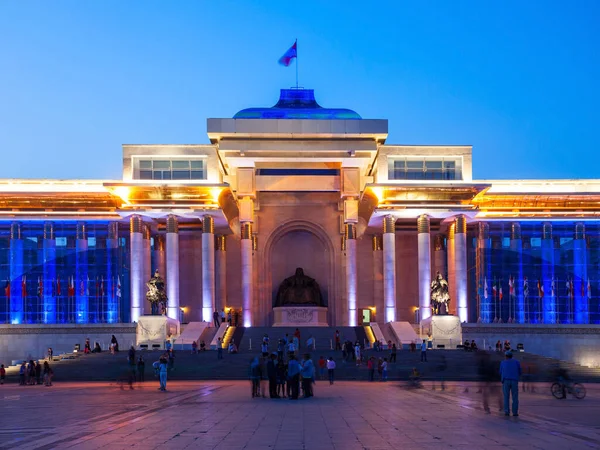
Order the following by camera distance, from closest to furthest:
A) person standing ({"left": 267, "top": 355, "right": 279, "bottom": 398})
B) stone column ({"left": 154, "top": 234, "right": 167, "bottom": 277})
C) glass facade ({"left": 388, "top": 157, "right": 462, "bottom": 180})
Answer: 1. person standing ({"left": 267, "top": 355, "right": 279, "bottom": 398})
2. glass facade ({"left": 388, "top": 157, "right": 462, "bottom": 180})
3. stone column ({"left": 154, "top": 234, "right": 167, "bottom": 277})

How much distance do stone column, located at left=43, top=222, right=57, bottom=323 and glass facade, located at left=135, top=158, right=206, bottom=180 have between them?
320 inches

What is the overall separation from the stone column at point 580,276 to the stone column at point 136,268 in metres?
31.7

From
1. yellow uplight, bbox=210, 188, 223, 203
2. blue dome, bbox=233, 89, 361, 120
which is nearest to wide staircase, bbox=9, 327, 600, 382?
yellow uplight, bbox=210, 188, 223, 203

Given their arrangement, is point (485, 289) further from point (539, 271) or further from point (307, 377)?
point (307, 377)

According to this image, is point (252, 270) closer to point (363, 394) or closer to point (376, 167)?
point (376, 167)

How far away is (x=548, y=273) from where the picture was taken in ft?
231

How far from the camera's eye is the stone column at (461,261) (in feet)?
218

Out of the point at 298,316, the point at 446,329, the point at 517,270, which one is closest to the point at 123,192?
the point at 298,316

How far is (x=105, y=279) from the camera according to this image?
230 ft

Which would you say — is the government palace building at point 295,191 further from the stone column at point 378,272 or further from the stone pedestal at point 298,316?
the stone column at point 378,272

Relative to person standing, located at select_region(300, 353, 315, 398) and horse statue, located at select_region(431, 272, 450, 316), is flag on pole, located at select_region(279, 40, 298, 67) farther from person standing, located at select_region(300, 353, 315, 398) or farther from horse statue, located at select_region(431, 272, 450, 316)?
person standing, located at select_region(300, 353, 315, 398)

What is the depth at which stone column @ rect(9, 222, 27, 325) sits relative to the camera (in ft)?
228

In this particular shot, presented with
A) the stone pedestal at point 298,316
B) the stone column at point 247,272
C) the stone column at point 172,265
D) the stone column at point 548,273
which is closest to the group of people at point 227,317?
the stone column at point 247,272

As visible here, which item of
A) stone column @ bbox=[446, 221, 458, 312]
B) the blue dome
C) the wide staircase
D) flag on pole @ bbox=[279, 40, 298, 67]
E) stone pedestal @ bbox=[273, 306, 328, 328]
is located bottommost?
the wide staircase
